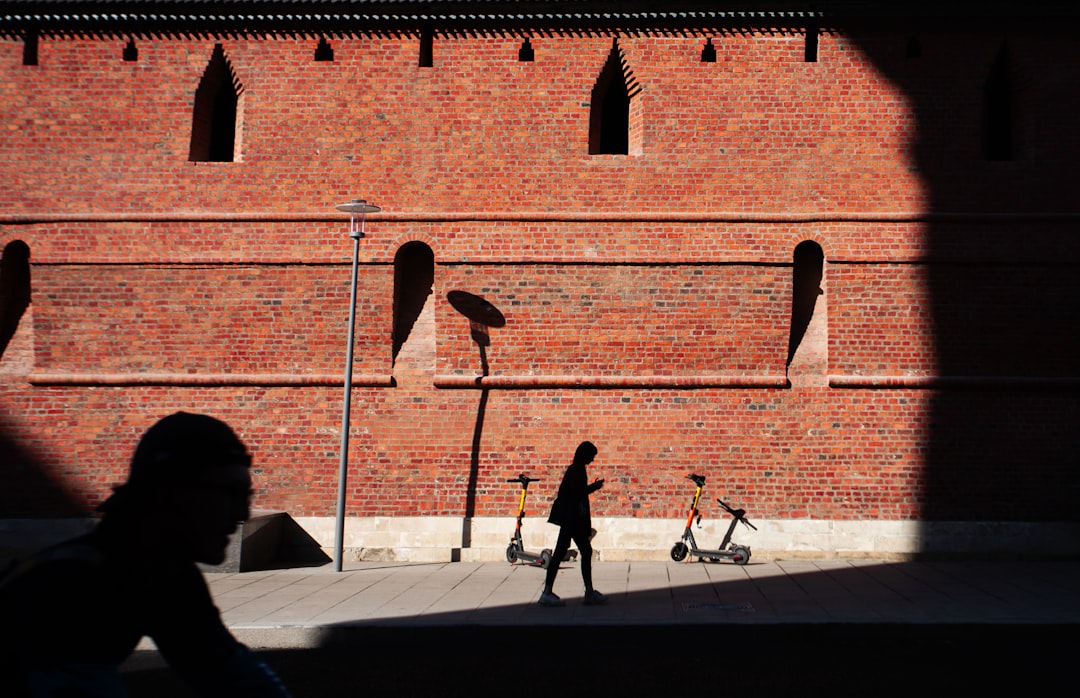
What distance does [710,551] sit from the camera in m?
12.4

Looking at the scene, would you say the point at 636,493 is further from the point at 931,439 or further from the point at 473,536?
the point at 931,439

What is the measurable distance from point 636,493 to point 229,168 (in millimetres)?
7579

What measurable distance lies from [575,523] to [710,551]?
11.8ft

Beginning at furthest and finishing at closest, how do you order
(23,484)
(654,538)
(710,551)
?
(23,484)
(654,538)
(710,551)

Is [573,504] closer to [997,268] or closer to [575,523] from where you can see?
[575,523]

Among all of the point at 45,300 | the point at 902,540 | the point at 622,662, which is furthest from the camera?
the point at 45,300

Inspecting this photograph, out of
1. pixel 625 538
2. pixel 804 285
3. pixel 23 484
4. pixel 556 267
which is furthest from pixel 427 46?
pixel 23 484

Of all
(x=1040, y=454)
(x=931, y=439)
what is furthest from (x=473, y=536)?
(x=1040, y=454)

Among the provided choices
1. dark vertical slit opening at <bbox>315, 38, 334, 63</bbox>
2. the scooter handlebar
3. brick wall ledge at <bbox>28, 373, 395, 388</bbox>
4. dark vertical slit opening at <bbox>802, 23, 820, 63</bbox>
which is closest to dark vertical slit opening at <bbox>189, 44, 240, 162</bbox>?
dark vertical slit opening at <bbox>315, 38, 334, 63</bbox>

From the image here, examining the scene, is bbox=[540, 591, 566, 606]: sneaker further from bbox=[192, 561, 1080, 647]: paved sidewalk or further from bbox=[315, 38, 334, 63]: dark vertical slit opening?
bbox=[315, 38, 334, 63]: dark vertical slit opening

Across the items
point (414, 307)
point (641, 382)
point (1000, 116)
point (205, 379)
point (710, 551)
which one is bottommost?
point (710, 551)

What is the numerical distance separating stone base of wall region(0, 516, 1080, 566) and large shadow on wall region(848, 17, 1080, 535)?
213 mm

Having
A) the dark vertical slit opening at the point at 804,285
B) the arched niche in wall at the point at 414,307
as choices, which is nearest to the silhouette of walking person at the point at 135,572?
the arched niche in wall at the point at 414,307

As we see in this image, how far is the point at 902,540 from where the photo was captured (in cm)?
1294
